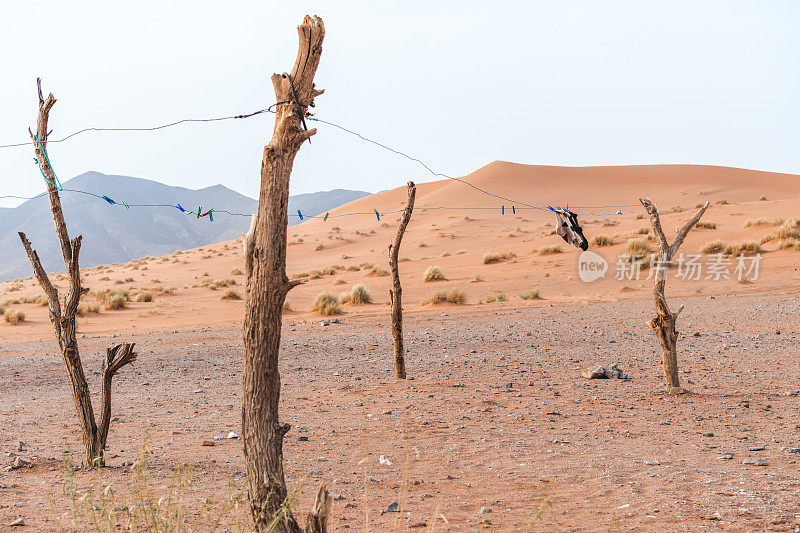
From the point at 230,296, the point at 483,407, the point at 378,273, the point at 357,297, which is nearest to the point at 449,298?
the point at 357,297

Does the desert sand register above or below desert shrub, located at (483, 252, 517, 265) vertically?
below

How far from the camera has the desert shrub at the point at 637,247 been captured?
26.8 meters

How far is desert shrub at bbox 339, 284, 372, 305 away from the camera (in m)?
22.5

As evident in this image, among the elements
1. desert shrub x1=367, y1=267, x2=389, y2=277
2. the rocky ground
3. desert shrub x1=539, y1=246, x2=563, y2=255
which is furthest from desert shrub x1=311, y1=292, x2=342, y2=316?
desert shrub x1=539, y1=246, x2=563, y2=255

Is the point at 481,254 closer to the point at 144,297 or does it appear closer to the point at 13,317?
the point at 144,297

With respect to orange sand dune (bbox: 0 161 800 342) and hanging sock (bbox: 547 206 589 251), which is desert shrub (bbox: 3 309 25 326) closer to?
orange sand dune (bbox: 0 161 800 342)

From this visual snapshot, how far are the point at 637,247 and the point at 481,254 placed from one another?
817 cm

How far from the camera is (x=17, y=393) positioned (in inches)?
414

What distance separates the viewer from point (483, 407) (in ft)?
27.9

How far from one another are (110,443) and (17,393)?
435cm

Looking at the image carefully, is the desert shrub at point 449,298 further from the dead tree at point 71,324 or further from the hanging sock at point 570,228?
the dead tree at point 71,324

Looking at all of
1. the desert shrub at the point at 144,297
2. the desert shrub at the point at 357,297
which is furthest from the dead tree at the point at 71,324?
the desert shrub at the point at 144,297

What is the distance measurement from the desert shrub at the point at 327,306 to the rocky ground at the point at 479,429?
549 centimetres

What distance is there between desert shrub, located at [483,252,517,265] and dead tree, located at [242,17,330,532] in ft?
87.7
